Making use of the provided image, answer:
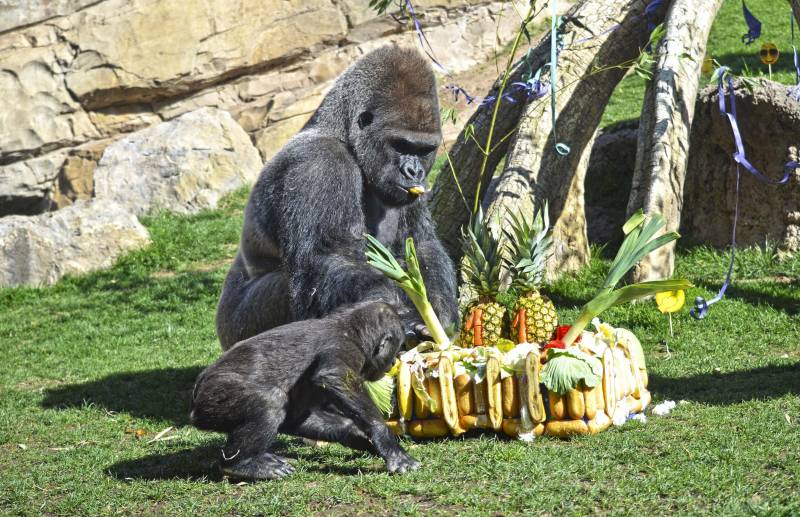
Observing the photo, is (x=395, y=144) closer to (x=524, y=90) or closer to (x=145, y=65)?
(x=524, y=90)

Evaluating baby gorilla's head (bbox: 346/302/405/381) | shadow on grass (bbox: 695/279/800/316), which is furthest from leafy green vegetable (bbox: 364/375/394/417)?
shadow on grass (bbox: 695/279/800/316)

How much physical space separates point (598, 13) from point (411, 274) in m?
3.84

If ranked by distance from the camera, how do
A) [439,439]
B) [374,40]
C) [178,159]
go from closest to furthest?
[439,439]
[178,159]
[374,40]

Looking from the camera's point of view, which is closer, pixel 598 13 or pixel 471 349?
pixel 471 349

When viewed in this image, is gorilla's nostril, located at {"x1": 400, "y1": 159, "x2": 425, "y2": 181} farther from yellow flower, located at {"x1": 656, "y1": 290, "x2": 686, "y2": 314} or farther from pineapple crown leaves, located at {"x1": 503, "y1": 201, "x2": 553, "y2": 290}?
yellow flower, located at {"x1": 656, "y1": 290, "x2": 686, "y2": 314}

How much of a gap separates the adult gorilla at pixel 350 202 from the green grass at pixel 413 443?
33.3 inches

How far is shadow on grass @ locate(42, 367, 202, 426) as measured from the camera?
6141mm

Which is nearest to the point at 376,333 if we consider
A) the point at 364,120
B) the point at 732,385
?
the point at 364,120

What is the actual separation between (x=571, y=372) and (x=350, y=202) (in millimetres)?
1628

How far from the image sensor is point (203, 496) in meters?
3.97

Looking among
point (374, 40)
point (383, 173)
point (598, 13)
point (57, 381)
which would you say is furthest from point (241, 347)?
point (374, 40)

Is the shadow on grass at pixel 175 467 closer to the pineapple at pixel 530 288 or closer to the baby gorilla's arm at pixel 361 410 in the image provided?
the baby gorilla's arm at pixel 361 410

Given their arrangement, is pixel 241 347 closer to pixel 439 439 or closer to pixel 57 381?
pixel 439 439

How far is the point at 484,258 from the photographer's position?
5039 mm
